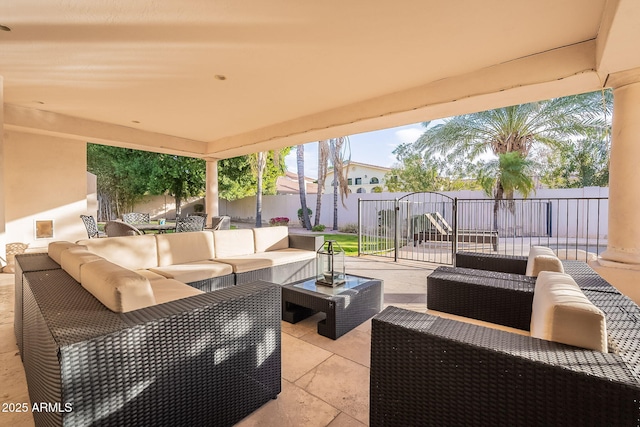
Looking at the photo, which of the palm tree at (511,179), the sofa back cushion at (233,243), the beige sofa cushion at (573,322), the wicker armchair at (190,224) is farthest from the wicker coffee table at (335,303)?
the palm tree at (511,179)

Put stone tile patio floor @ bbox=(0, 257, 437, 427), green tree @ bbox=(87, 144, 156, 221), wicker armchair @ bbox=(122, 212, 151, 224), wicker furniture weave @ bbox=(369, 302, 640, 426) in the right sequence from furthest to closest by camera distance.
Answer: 1. green tree @ bbox=(87, 144, 156, 221)
2. wicker armchair @ bbox=(122, 212, 151, 224)
3. stone tile patio floor @ bbox=(0, 257, 437, 427)
4. wicker furniture weave @ bbox=(369, 302, 640, 426)

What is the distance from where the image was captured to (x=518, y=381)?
1094 mm

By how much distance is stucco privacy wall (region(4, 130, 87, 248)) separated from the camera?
573 centimetres

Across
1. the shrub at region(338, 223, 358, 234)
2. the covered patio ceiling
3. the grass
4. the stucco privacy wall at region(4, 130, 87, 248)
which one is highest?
the covered patio ceiling

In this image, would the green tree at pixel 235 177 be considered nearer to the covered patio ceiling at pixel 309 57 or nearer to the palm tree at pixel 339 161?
the palm tree at pixel 339 161

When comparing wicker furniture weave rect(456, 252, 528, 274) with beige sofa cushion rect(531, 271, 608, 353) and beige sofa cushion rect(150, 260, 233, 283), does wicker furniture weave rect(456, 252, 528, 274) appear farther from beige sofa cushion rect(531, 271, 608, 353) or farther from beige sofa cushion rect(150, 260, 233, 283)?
beige sofa cushion rect(150, 260, 233, 283)

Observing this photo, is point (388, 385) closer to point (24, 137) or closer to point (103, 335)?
point (103, 335)

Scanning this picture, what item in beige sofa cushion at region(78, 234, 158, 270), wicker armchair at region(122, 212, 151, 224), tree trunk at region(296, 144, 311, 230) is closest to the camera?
beige sofa cushion at region(78, 234, 158, 270)

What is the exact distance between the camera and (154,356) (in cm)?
131

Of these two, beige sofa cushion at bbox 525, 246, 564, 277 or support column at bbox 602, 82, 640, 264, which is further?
support column at bbox 602, 82, 640, 264

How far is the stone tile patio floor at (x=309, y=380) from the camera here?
170cm

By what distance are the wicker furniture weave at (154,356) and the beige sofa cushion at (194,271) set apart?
3.86 feet

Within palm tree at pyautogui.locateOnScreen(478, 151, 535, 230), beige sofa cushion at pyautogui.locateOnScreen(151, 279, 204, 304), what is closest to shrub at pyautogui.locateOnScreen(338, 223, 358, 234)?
palm tree at pyautogui.locateOnScreen(478, 151, 535, 230)

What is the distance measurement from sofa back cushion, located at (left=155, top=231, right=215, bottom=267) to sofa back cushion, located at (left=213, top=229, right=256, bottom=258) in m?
A: 0.09
